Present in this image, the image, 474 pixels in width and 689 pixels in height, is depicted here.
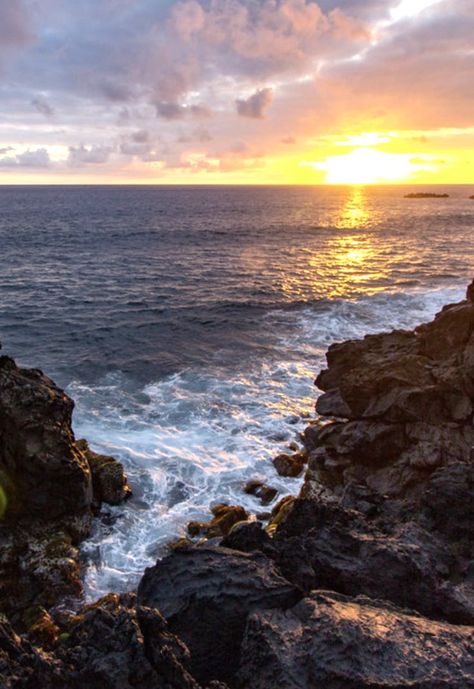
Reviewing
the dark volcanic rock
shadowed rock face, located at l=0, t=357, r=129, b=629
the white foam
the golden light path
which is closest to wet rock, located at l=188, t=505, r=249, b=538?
the white foam

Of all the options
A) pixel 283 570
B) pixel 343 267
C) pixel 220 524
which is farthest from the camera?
pixel 343 267

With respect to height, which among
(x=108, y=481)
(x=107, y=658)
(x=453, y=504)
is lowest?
(x=108, y=481)

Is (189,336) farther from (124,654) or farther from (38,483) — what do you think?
(124,654)

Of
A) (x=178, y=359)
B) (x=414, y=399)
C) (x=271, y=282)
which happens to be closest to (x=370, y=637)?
(x=414, y=399)

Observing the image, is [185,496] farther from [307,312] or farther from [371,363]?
[307,312]

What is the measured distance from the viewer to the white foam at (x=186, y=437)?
23.0 meters

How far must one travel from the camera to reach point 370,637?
9.45m

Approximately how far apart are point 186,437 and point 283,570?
19.2m

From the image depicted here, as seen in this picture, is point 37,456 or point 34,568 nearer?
point 34,568

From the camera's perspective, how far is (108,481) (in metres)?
25.4

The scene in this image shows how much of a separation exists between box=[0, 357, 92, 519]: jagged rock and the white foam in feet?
7.54

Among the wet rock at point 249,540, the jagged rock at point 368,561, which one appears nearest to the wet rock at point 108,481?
the wet rock at point 249,540

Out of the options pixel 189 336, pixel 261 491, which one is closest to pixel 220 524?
pixel 261 491

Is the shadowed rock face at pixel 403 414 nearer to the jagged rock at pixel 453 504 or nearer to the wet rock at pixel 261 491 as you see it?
the wet rock at pixel 261 491
